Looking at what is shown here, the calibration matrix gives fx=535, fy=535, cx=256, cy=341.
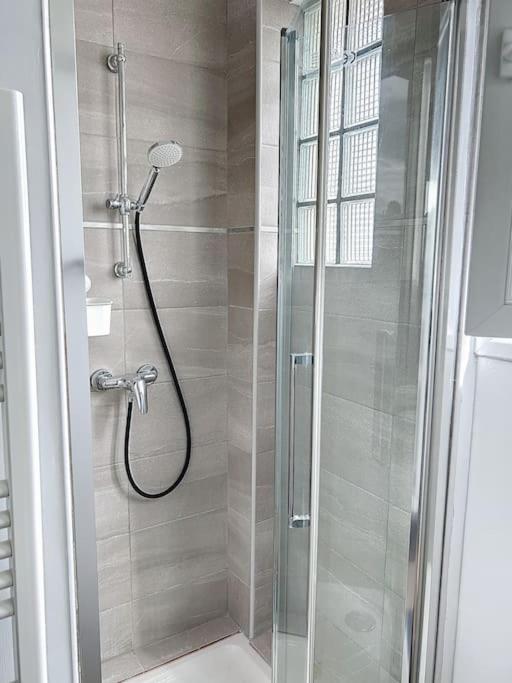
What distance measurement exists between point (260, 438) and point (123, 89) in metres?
1.25

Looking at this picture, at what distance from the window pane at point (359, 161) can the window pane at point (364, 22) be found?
0.18 meters

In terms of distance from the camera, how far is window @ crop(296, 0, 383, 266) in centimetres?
116

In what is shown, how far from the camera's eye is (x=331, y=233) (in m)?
1.21

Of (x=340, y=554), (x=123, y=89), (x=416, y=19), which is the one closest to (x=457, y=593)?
(x=340, y=554)

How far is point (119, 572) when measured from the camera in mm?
1937

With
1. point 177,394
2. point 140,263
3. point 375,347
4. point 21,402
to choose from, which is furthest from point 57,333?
point 177,394

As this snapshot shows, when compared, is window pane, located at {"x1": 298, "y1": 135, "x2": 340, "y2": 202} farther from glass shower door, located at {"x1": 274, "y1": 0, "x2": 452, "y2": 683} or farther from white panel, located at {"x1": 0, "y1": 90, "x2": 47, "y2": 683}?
white panel, located at {"x1": 0, "y1": 90, "x2": 47, "y2": 683}

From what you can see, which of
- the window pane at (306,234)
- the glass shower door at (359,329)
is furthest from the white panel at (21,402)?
the window pane at (306,234)

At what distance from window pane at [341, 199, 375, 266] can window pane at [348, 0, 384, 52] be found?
336mm

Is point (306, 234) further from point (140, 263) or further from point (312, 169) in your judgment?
point (140, 263)

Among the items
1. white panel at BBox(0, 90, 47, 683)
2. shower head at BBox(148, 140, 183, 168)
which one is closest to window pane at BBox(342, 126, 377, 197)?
shower head at BBox(148, 140, 183, 168)

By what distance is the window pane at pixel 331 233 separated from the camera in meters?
1.20

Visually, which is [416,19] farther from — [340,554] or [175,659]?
[175,659]

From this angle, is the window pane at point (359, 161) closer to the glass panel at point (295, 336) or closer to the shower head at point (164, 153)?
the glass panel at point (295, 336)
